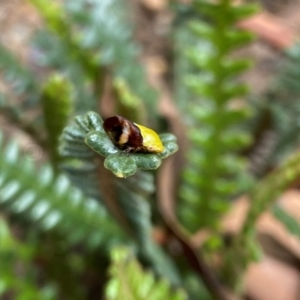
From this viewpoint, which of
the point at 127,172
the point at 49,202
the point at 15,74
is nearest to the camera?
the point at 127,172

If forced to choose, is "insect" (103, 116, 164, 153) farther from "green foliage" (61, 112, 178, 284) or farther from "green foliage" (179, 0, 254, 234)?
"green foliage" (179, 0, 254, 234)

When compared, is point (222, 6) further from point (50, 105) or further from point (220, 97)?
point (50, 105)

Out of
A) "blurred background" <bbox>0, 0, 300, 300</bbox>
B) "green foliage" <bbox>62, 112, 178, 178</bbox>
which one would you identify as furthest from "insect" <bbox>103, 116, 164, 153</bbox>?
"blurred background" <bbox>0, 0, 300, 300</bbox>

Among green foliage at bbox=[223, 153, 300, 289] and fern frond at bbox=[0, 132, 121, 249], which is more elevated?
green foliage at bbox=[223, 153, 300, 289]

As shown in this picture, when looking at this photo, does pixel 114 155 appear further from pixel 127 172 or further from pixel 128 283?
pixel 128 283

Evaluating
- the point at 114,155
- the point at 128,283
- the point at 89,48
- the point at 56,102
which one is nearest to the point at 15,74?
the point at 89,48
